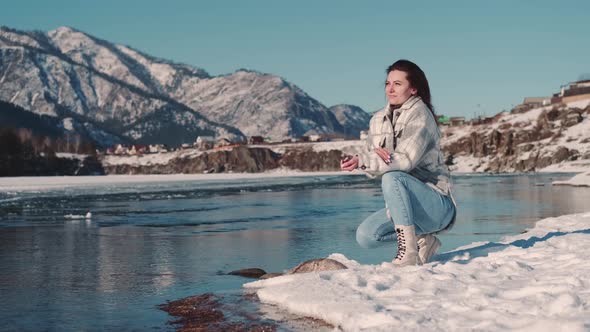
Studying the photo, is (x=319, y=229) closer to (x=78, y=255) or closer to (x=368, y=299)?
(x=78, y=255)

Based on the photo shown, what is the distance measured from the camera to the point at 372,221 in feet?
29.5

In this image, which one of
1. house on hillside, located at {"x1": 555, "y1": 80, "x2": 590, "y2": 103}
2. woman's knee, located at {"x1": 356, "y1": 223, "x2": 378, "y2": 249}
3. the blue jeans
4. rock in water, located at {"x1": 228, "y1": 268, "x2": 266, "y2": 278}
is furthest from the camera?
house on hillside, located at {"x1": 555, "y1": 80, "x2": 590, "y2": 103}

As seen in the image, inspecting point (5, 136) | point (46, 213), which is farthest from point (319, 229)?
point (5, 136)

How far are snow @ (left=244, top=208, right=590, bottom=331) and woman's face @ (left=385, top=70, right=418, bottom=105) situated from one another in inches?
86.9

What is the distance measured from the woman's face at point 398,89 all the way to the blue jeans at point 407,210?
1.00 metres

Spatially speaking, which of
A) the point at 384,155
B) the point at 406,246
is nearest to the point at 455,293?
the point at 406,246

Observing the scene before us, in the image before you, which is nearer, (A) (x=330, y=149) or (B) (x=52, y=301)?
(B) (x=52, y=301)

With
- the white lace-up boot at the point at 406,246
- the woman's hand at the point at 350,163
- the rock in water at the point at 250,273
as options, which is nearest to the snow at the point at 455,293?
the white lace-up boot at the point at 406,246

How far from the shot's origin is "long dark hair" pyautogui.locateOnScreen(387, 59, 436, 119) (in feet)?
28.5

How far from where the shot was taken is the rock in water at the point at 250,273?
11414mm

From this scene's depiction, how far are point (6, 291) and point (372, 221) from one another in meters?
5.59

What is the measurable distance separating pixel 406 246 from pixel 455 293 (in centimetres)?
135

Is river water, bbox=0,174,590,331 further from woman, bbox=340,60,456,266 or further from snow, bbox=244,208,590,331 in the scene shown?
woman, bbox=340,60,456,266

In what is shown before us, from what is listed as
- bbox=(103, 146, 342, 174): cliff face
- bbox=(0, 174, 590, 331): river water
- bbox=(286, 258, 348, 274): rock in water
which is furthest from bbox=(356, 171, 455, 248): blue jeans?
bbox=(103, 146, 342, 174): cliff face
